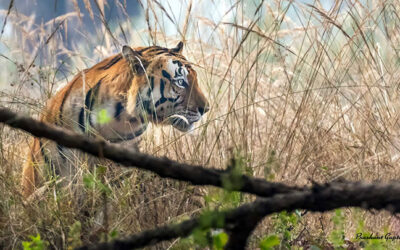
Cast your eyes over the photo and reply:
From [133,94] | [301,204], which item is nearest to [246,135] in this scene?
[133,94]

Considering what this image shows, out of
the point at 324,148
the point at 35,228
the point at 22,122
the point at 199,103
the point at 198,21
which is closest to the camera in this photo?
the point at 22,122

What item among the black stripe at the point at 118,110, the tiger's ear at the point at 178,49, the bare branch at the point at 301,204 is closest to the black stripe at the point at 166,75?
the tiger's ear at the point at 178,49

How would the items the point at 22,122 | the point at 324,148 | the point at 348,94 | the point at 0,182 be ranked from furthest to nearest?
the point at 348,94 → the point at 324,148 → the point at 0,182 → the point at 22,122

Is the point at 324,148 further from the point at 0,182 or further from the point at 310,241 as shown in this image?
the point at 0,182

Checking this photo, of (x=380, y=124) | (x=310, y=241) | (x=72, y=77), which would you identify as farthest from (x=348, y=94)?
(x=72, y=77)

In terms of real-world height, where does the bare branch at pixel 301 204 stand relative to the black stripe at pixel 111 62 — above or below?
below

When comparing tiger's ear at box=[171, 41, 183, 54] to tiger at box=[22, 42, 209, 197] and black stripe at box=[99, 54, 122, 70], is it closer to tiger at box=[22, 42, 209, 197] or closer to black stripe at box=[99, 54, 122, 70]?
tiger at box=[22, 42, 209, 197]

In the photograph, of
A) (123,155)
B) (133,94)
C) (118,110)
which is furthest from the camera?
(118,110)

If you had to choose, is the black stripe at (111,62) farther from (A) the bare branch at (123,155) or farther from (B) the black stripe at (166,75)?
(A) the bare branch at (123,155)

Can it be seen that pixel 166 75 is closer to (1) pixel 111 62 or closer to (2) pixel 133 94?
(2) pixel 133 94

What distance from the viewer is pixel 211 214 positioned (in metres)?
0.69

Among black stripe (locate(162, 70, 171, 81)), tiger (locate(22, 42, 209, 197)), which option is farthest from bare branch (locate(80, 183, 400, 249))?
black stripe (locate(162, 70, 171, 81))

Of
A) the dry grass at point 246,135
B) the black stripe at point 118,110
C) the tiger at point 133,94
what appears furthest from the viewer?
the black stripe at point 118,110

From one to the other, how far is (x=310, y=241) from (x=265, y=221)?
176 millimetres
